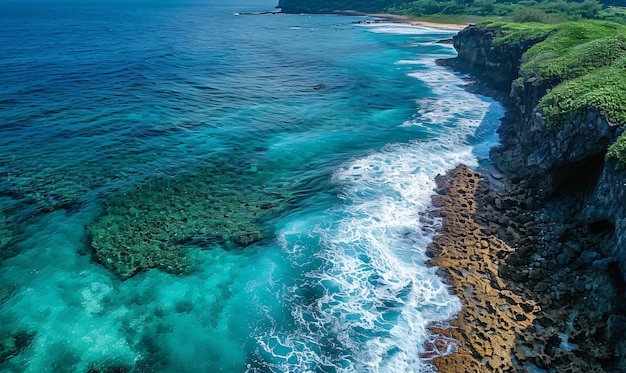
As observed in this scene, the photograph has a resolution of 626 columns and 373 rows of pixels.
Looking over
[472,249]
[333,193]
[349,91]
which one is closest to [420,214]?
[472,249]

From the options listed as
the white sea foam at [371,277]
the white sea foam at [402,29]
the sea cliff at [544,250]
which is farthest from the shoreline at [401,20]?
the white sea foam at [371,277]

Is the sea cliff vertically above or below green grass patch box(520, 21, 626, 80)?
below

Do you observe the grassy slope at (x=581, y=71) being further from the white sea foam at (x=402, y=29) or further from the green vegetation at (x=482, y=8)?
the white sea foam at (x=402, y=29)

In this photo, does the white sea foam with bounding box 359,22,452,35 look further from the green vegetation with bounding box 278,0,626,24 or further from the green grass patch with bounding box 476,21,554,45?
the green grass patch with bounding box 476,21,554,45

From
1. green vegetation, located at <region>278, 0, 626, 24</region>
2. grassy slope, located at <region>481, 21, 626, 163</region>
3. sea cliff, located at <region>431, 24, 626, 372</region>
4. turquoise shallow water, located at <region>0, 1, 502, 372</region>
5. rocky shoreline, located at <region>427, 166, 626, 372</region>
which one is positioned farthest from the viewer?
green vegetation, located at <region>278, 0, 626, 24</region>

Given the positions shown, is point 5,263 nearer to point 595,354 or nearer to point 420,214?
point 420,214

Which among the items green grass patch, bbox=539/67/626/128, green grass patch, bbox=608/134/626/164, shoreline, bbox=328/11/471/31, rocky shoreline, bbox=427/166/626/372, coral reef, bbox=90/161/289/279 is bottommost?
coral reef, bbox=90/161/289/279

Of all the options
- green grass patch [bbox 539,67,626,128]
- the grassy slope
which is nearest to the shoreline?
the grassy slope
